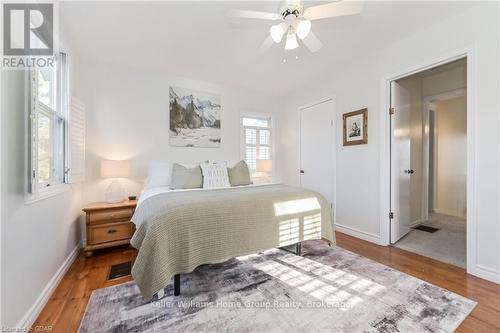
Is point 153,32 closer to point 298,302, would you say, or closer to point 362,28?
point 362,28

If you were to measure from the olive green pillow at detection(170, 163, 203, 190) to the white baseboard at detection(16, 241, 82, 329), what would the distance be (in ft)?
4.24

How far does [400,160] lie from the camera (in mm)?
2812

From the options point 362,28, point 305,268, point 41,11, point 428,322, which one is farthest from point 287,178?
point 41,11

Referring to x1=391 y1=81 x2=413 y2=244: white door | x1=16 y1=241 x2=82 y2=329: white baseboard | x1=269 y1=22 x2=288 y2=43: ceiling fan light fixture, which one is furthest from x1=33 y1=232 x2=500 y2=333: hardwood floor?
x1=269 y1=22 x2=288 y2=43: ceiling fan light fixture

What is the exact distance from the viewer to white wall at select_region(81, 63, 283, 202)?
2938 millimetres

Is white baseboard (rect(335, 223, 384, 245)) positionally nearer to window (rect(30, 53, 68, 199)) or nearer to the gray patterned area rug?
the gray patterned area rug

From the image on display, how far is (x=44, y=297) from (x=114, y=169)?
1541 mm

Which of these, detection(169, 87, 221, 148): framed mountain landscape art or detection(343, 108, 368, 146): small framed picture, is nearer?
detection(343, 108, 368, 146): small framed picture

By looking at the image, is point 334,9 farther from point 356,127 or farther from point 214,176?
point 214,176

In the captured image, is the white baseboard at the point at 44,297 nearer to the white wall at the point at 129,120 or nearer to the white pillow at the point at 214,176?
the white wall at the point at 129,120

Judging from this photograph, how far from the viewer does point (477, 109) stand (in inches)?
77.0

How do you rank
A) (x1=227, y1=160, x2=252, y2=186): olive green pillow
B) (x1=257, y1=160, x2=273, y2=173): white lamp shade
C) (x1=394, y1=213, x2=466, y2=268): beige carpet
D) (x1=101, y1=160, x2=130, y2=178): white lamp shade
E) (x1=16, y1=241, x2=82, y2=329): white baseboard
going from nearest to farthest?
1. (x1=16, y1=241, x2=82, y2=329): white baseboard
2. (x1=394, y1=213, x2=466, y2=268): beige carpet
3. (x1=101, y1=160, x2=130, y2=178): white lamp shade
4. (x1=227, y1=160, x2=252, y2=186): olive green pillow
5. (x1=257, y1=160, x2=273, y2=173): white lamp shade

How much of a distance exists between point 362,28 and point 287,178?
292 centimetres

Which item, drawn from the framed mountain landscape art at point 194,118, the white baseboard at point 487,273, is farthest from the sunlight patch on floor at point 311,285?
the framed mountain landscape art at point 194,118
